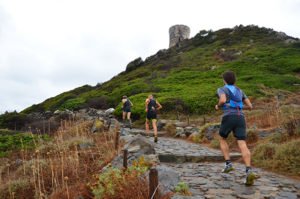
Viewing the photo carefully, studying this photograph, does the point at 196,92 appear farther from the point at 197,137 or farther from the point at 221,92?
the point at 221,92

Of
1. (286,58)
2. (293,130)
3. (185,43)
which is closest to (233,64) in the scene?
(286,58)

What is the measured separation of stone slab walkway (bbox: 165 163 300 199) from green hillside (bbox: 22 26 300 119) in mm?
16087

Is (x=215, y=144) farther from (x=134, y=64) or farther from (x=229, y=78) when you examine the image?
(x=134, y=64)

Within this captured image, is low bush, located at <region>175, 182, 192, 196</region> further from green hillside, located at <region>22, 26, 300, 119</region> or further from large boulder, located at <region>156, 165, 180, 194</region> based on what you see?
green hillside, located at <region>22, 26, 300, 119</region>

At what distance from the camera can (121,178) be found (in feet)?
16.3

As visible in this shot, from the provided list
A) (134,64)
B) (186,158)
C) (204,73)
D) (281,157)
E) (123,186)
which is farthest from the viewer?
(134,64)

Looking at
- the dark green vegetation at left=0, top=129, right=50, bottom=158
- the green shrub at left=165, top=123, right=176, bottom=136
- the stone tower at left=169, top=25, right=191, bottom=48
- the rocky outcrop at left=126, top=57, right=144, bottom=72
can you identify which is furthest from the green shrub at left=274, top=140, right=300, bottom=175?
the stone tower at left=169, top=25, right=191, bottom=48

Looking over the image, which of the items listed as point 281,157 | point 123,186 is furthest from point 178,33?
point 123,186

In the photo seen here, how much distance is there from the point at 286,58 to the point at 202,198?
3684cm

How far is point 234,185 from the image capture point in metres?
5.80

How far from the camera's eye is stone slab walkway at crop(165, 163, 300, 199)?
17.2 feet

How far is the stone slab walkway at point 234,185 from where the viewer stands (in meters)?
5.24

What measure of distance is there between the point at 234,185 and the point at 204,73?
3131cm

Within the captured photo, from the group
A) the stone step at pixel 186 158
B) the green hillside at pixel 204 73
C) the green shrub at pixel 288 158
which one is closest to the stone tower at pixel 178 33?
the green hillside at pixel 204 73
